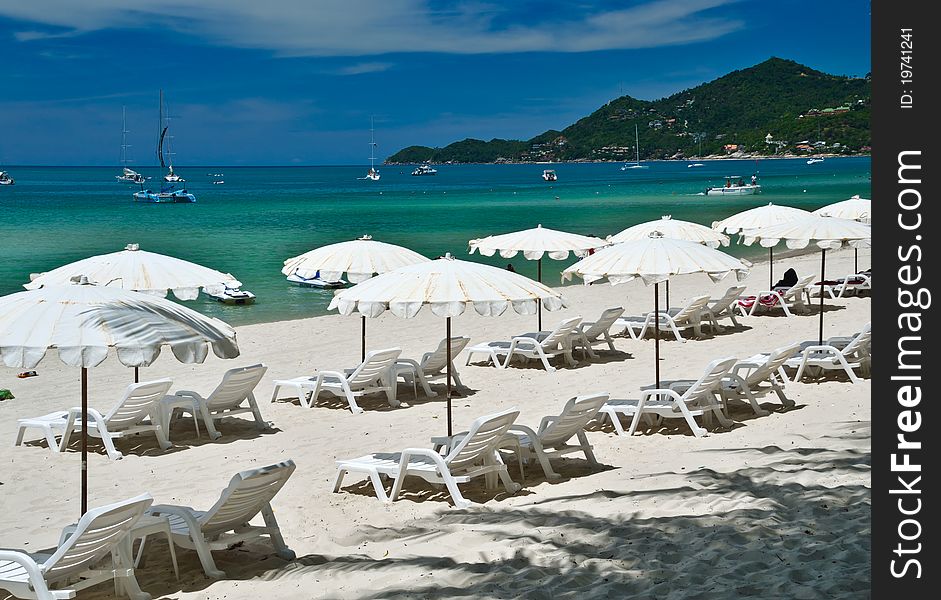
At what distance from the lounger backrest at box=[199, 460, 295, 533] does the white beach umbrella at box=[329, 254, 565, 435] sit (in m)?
1.89

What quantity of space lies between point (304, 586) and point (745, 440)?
4842mm

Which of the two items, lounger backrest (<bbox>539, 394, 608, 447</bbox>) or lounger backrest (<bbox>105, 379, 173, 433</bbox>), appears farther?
lounger backrest (<bbox>105, 379, 173, 433</bbox>)

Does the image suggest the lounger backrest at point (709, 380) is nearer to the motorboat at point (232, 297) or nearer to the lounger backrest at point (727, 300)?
the lounger backrest at point (727, 300)

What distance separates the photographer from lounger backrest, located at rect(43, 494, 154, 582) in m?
5.41

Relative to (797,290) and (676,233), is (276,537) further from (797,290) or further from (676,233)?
(797,290)

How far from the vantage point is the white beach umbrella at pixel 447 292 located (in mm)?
7969

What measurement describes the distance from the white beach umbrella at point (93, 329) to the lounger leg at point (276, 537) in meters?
1.31

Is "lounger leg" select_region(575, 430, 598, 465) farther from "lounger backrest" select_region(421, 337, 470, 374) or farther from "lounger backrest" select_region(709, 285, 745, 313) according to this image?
"lounger backrest" select_region(709, 285, 745, 313)

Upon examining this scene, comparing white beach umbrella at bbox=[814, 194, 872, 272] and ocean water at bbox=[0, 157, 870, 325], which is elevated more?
white beach umbrella at bbox=[814, 194, 872, 272]

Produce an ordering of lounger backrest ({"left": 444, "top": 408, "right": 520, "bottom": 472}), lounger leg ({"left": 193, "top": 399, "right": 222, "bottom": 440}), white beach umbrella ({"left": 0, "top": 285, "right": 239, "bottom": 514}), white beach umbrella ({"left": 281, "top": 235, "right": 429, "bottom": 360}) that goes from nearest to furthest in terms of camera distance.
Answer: white beach umbrella ({"left": 0, "top": 285, "right": 239, "bottom": 514})
lounger backrest ({"left": 444, "top": 408, "right": 520, "bottom": 472})
lounger leg ({"left": 193, "top": 399, "right": 222, "bottom": 440})
white beach umbrella ({"left": 281, "top": 235, "right": 429, "bottom": 360})

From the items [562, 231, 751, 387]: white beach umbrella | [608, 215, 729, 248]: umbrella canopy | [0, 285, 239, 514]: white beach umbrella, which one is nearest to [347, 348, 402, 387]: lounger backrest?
[562, 231, 751, 387]: white beach umbrella

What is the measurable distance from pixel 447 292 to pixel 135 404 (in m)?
3.46

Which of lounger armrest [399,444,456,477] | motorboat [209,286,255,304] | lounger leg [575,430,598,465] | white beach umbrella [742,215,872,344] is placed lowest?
motorboat [209,286,255,304]

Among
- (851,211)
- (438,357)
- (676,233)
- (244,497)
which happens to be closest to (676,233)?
(676,233)
